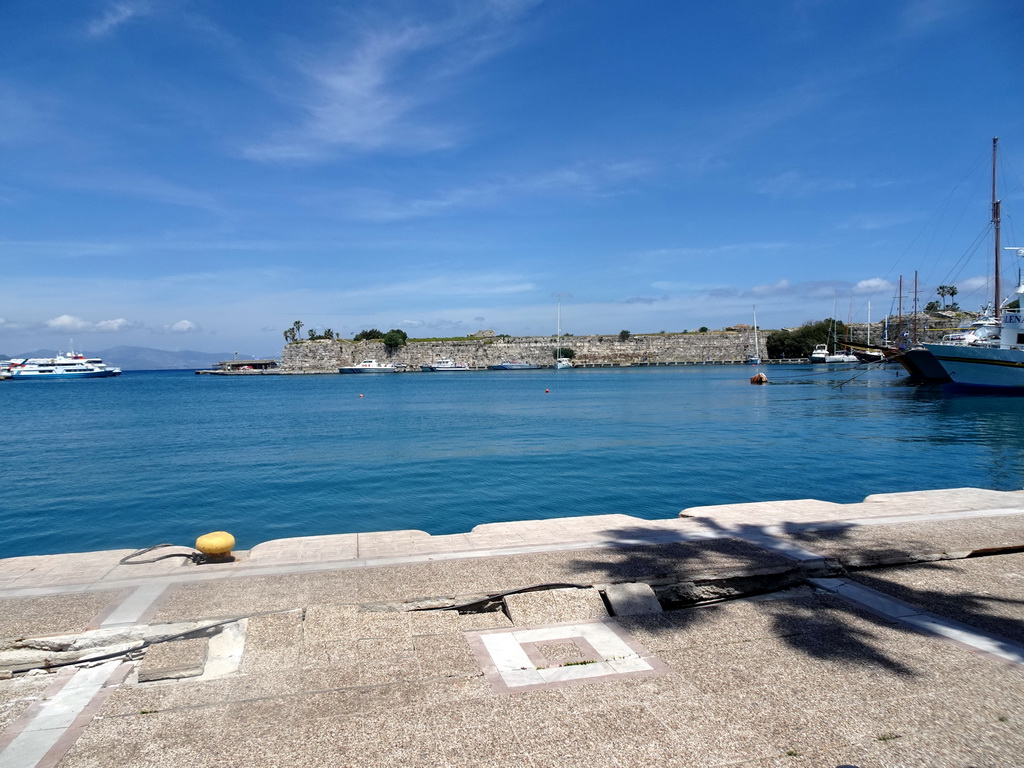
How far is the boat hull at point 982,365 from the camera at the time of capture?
42594 mm

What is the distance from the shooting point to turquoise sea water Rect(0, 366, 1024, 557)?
1403cm

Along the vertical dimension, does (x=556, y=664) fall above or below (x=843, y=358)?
below

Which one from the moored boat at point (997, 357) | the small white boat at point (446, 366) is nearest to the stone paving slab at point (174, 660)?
the moored boat at point (997, 357)

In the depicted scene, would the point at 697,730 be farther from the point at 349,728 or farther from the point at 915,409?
the point at 915,409

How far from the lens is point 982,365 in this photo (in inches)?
1722

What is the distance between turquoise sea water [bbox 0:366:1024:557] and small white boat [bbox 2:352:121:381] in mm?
88736

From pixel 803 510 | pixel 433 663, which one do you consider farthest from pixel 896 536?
pixel 433 663

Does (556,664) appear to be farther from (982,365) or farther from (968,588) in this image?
(982,365)

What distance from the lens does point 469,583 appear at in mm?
5676

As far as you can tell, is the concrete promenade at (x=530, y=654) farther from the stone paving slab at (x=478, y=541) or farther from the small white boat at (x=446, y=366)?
the small white boat at (x=446, y=366)

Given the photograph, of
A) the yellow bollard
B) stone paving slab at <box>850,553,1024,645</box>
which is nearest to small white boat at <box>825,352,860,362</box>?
stone paving slab at <box>850,553,1024,645</box>

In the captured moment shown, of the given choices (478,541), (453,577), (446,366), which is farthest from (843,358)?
(453,577)

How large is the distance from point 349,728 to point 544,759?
3.87 ft

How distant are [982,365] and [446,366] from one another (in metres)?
96.5
